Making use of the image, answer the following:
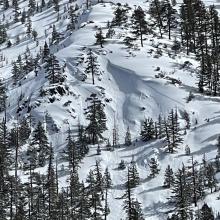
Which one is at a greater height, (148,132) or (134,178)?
(148,132)

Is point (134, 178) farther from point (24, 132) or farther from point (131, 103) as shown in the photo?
point (131, 103)

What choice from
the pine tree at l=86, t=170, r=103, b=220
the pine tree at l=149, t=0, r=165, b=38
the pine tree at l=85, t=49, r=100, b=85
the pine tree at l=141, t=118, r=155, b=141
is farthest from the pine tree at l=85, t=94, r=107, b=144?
the pine tree at l=149, t=0, r=165, b=38

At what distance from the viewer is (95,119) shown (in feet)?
289

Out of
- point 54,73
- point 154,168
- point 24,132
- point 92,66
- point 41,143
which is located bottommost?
point 41,143

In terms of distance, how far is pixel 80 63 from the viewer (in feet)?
358

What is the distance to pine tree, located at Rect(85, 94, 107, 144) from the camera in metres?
86.5

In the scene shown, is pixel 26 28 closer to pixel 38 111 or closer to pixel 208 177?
pixel 38 111

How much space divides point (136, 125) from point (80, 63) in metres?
25.3

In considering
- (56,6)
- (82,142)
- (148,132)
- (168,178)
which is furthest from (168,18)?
(56,6)

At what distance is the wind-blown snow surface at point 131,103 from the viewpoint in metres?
72.5

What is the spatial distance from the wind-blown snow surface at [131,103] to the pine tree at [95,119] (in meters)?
1.55

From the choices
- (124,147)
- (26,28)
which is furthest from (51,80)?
(26,28)

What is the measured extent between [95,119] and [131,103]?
10.5 m

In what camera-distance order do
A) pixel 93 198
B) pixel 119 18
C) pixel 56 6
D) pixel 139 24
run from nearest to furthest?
pixel 93 198 → pixel 139 24 → pixel 119 18 → pixel 56 6
